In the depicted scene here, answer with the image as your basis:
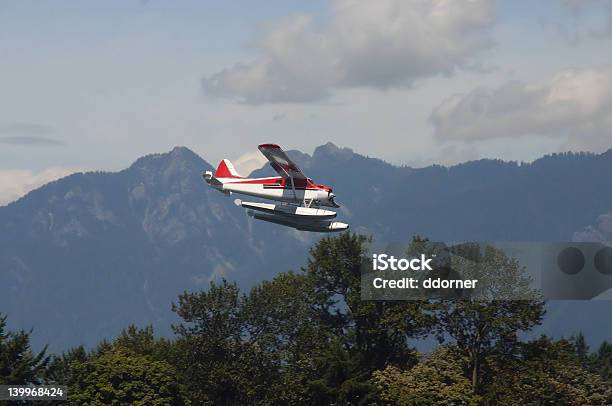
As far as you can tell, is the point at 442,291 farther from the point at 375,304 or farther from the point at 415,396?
the point at 415,396

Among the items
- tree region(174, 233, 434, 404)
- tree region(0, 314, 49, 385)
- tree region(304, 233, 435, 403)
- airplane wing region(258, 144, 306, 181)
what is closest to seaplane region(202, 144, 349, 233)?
airplane wing region(258, 144, 306, 181)

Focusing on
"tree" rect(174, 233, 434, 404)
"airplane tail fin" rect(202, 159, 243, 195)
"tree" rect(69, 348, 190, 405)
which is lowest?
"tree" rect(69, 348, 190, 405)

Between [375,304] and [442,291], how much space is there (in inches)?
323

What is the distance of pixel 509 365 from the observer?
107 metres

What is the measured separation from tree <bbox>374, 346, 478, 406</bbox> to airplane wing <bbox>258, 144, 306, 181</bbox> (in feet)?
65.1

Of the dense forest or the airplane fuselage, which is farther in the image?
the dense forest

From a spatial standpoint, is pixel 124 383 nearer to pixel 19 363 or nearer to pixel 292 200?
pixel 19 363

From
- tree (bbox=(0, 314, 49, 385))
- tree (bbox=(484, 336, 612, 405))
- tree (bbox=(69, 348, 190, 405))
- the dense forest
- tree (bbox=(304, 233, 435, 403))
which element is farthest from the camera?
tree (bbox=(304, 233, 435, 403))

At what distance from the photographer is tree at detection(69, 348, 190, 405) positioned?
85088mm

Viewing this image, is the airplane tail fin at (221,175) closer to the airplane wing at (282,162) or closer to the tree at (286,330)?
the airplane wing at (282,162)

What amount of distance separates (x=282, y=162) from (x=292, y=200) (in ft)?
11.3

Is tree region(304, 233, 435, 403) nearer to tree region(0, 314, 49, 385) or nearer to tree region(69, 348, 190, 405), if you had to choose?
tree region(69, 348, 190, 405)

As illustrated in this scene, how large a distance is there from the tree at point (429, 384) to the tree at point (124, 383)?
1705cm

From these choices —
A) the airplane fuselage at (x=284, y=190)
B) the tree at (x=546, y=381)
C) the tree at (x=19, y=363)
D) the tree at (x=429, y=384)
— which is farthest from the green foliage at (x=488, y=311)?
the tree at (x=19, y=363)
